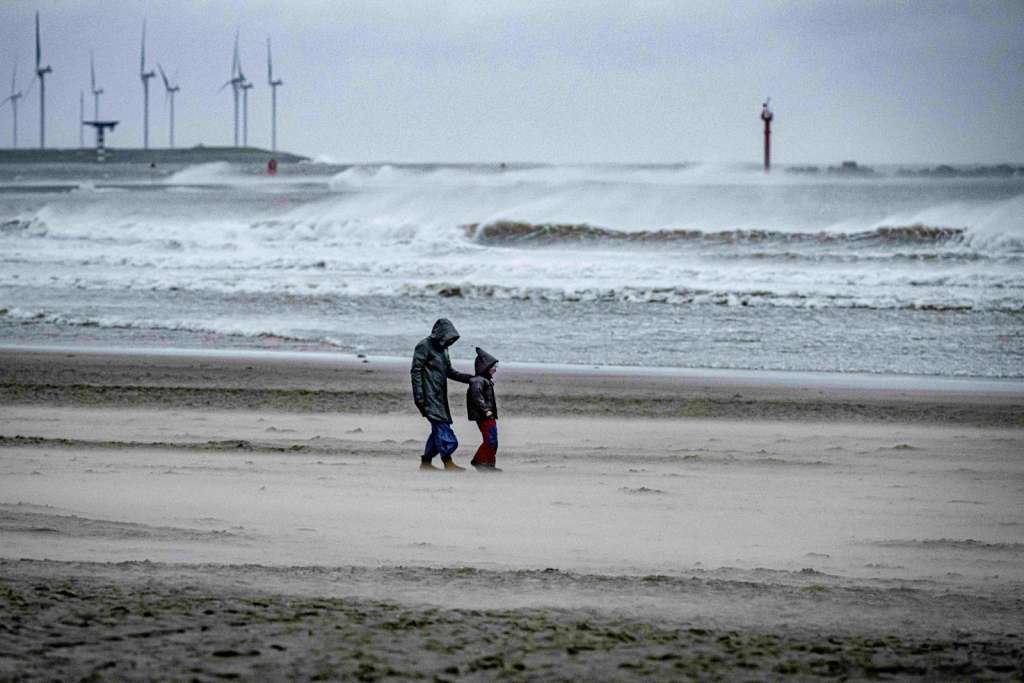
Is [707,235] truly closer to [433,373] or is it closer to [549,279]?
[549,279]

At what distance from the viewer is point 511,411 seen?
12844mm

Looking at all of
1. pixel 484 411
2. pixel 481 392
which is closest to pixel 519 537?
pixel 484 411

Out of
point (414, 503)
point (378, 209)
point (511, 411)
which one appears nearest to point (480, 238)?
point (378, 209)

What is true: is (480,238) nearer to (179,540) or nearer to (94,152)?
(179,540)

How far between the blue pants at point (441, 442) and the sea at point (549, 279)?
291 inches

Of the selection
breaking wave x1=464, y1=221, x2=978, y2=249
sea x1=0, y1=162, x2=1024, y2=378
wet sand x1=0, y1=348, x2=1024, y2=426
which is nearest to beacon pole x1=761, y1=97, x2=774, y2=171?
sea x1=0, y1=162, x2=1024, y2=378

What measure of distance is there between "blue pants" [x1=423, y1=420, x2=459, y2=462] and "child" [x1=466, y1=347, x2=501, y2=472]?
0.61 feet

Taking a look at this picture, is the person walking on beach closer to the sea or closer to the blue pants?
the blue pants

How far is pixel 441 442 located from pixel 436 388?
1.39 ft

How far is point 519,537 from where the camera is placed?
745cm

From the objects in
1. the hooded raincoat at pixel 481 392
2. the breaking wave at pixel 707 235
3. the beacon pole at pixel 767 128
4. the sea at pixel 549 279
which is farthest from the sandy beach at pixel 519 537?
the beacon pole at pixel 767 128

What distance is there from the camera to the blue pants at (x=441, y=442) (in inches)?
383

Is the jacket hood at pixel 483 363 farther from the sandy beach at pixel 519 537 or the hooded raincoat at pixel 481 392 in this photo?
the sandy beach at pixel 519 537

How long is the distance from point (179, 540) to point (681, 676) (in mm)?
3350
